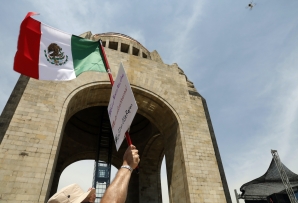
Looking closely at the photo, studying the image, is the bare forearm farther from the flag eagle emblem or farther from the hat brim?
the flag eagle emblem

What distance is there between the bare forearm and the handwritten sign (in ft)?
3.32

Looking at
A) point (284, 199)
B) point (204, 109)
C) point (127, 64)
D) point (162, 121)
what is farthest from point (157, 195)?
point (284, 199)

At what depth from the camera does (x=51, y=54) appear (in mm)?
4480

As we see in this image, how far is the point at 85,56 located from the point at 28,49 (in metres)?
1.22

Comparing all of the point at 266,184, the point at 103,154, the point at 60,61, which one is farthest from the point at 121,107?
the point at 266,184

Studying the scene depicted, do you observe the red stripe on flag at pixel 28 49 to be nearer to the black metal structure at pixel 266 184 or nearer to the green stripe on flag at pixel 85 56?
the green stripe on flag at pixel 85 56

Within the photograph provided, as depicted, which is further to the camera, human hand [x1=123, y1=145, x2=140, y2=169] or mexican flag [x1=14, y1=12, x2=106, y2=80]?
mexican flag [x1=14, y1=12, x2=106, y2=80]

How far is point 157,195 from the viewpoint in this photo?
13391 millimetres

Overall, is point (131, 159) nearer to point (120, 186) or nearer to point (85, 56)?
point (120, 186)

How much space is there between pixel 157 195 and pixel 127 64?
30.1 feet

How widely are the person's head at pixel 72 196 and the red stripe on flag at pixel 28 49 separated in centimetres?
325

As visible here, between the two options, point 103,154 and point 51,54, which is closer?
point 51,54

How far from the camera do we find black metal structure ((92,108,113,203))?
12531mm

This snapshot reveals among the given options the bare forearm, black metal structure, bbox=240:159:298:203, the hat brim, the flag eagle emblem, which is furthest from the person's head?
black metal structure, bbox=240:159:298:203
